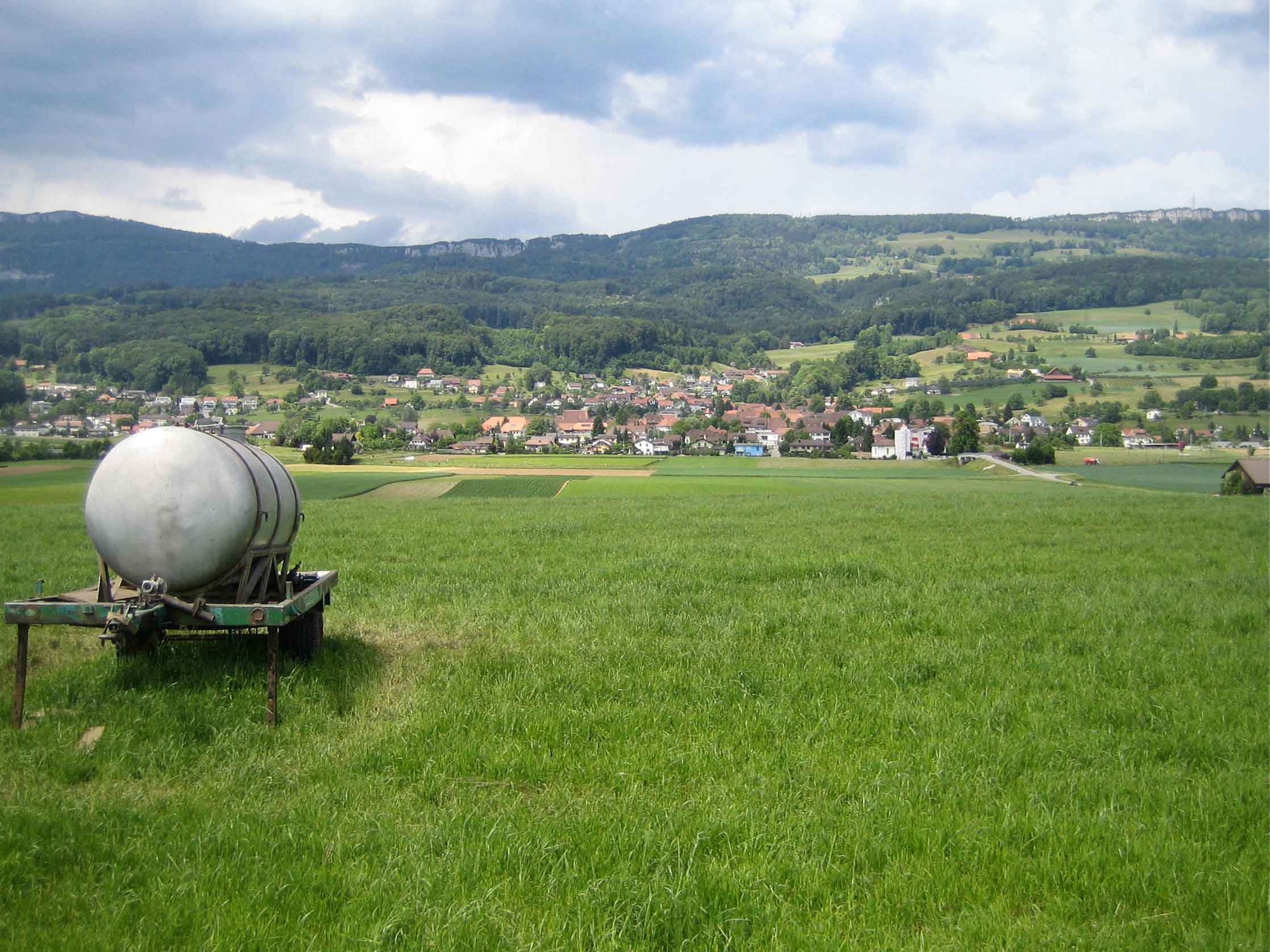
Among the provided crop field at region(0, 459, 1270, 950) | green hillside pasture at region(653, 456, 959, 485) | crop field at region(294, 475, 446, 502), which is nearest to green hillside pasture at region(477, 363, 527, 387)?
green hillside pasture at region(653, 456, 959, 485)

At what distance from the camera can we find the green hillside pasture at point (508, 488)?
43125 millimetres

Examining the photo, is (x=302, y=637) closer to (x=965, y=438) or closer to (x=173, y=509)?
(x=173, y=509)

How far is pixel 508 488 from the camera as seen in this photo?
48594 mm

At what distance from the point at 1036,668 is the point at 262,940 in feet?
24.8

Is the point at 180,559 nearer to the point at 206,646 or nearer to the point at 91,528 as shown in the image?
the point at 91,528

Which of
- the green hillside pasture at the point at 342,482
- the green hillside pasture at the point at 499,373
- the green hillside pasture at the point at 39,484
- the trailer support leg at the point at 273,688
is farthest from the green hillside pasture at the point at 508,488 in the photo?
the green hillside pasture at the point at 499,373

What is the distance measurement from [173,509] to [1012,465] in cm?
7784

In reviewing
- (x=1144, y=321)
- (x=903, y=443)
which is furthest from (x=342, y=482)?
(x=1144, y=321)

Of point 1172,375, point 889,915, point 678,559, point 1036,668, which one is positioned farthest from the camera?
point 1172,375

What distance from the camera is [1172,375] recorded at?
13225 centimetres

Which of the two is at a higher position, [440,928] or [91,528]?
[91,528]

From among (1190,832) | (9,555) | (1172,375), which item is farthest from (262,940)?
(1172,375)

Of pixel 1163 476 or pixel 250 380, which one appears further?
pixel 1163 476

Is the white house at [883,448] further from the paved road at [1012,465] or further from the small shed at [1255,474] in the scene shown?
the small shed at [1255,474]
